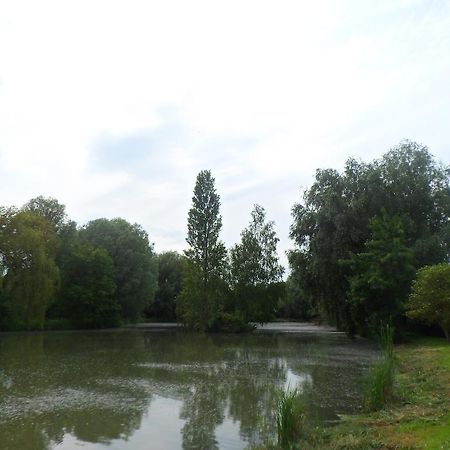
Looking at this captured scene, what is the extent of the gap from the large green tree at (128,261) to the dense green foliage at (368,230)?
92.3 ft

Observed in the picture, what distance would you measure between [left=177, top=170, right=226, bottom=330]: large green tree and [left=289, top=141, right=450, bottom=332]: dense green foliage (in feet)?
54.9

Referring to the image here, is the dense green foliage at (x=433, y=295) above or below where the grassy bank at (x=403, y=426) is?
above

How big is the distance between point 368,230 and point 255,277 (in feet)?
81.7

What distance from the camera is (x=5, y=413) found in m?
12.3

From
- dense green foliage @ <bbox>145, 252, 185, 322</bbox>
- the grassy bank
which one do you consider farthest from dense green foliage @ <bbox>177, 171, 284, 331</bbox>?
the grassy bank

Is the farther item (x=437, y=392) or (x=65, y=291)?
(x=65, y=291)

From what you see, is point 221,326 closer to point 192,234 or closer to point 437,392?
point 192,234

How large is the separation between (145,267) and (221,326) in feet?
51.4

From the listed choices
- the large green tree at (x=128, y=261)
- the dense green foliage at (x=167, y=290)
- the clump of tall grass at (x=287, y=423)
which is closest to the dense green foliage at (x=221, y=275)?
the large green tree at (x=128, y=261)

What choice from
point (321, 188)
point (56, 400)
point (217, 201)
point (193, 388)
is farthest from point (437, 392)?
point (217, 201)

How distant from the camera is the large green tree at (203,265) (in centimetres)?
5681

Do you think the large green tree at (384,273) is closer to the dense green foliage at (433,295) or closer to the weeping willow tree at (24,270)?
the dense green foliage at (433,295)

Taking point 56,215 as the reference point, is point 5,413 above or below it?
below

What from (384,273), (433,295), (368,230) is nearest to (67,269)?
(368,230)
